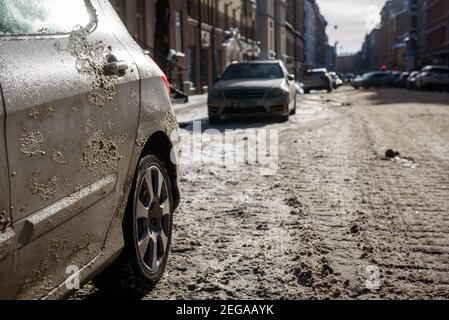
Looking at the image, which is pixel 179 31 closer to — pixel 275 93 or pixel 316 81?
pixel 316 81

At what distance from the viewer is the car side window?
88.4 inches

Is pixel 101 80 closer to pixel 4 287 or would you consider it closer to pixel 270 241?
pixel 4 287

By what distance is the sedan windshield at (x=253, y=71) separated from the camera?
15078 millimetres

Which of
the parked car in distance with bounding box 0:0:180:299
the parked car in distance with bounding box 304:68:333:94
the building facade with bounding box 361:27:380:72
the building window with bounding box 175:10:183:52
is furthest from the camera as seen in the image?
the building facade with bounding box 361:27:380:72

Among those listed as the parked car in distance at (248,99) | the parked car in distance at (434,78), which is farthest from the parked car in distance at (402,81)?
the parked car in distance at (248,99)

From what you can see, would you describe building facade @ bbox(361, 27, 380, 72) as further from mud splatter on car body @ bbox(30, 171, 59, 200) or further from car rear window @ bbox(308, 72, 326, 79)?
mud splatter on car body @ bbox(30, 171, 59, 200)

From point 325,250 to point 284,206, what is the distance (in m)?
1.39

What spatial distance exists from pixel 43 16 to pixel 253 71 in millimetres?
13006

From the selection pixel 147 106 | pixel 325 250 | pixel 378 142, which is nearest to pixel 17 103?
pixel 147 106

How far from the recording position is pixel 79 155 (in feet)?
7.78

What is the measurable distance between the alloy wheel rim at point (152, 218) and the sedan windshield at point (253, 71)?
11911 mm

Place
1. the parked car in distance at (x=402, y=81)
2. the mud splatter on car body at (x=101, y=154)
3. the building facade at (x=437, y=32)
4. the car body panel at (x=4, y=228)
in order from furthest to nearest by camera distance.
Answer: the building facade at (x=437, y=32), the parked car in distance at (x=402, y=81), the mud splatter on car body at (x=101, y=154), the car body panel at (x=4, y=228)

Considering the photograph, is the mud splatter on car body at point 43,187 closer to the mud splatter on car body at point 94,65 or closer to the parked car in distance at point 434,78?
the mud splatter on car body at point 94,65

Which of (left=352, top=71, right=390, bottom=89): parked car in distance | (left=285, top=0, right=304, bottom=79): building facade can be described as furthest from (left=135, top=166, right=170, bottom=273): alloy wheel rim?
(left=285, top=0, right=304, bottom=79): building facade
